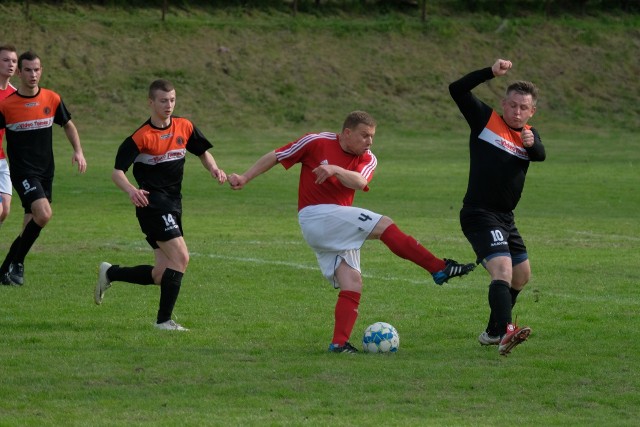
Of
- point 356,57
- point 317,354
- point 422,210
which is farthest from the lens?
point 356,57

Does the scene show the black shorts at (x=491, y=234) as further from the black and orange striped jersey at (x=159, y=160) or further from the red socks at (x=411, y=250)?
the black and orange striped jersey at (x=159, y=160)

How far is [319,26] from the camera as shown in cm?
4838

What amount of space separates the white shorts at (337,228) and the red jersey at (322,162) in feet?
0.32

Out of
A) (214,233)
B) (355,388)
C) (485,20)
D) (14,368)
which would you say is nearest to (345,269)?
(355,388)

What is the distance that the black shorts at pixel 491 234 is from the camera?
8656 millimetres

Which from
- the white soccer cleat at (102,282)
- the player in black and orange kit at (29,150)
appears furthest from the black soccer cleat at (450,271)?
the player in black and orange kit at (29,150)

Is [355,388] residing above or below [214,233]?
above

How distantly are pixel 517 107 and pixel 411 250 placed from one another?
4.41 ft

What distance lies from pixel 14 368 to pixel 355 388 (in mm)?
2245

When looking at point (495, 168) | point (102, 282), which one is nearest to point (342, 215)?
point (495, 168)

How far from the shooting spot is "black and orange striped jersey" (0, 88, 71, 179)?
11922 mm

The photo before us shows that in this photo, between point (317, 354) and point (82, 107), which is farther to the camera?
point (82, 107)

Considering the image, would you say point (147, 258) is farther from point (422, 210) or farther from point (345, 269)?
point (422, 210)

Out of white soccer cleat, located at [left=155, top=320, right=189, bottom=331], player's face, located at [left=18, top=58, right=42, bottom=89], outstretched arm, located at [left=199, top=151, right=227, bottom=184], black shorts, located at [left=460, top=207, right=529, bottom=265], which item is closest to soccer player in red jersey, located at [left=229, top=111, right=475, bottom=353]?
black shorts, located at [left=460, top=207, right=529, bottom=265]
